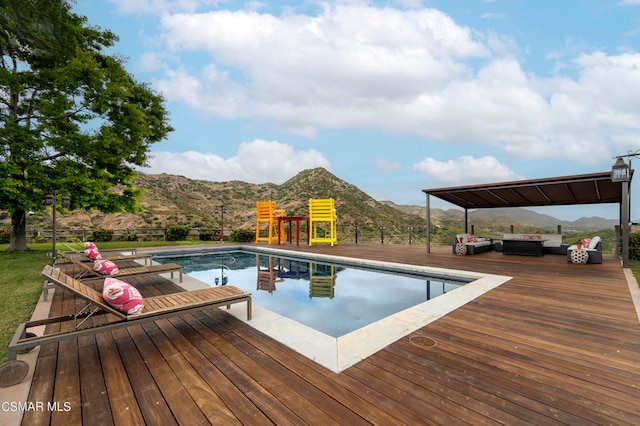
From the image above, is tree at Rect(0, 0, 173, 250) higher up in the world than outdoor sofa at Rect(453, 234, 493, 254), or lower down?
higher up

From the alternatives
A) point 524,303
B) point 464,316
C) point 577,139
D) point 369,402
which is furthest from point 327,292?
point 577,139

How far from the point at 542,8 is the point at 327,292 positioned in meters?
13.4

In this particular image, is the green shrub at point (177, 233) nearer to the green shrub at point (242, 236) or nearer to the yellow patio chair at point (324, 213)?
the green shrub at point (242, 236)

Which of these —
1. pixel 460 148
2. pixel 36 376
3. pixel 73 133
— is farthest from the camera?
pixel 460 148

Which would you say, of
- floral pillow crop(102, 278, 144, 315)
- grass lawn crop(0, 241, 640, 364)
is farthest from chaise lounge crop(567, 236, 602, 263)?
floral pillow crop(102, 278, 144, 315)

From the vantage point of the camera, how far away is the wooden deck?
1.80 metres

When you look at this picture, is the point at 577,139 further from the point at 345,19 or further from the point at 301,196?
the point at 301,196

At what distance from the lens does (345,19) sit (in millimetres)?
12352

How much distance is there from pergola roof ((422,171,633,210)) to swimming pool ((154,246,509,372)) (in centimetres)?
374

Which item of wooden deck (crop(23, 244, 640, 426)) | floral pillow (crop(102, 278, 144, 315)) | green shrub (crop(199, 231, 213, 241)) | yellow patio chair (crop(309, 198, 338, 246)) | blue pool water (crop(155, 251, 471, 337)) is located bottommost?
blue pool water (crop(155, 251, 471, 337))

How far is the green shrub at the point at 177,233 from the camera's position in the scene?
16453 millimetres

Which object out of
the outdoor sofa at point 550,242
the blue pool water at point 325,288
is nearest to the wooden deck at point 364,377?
the blue pool water at point 325,288

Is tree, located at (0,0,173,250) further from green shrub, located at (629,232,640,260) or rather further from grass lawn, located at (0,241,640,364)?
green shrub, located at (629,232,640,260)

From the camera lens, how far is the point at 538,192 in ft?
31.0
